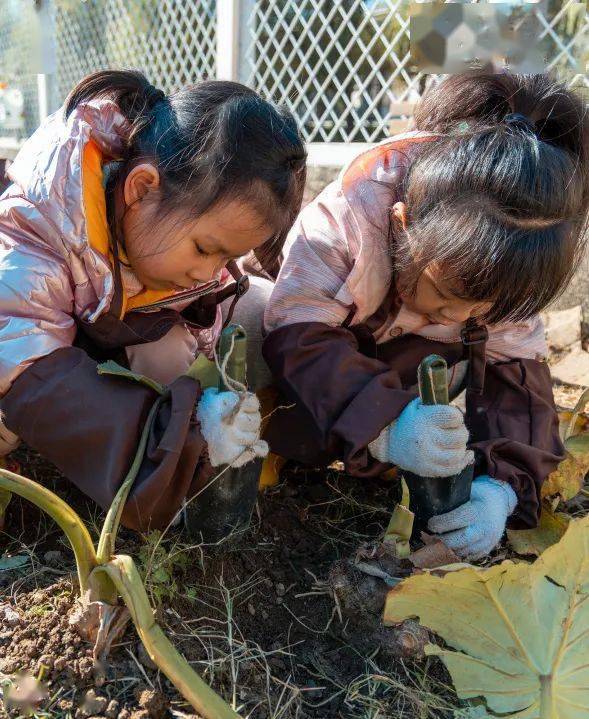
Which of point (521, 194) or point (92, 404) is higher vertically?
point (521, 194)

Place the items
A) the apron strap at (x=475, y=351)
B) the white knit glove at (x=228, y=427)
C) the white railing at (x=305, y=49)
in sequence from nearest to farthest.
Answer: the white knit glove at (x=228, y=427)
the apron strap at (x=475, y=351)
the white railing at (x=305, y=49)

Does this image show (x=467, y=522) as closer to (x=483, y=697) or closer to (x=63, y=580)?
Result: (x=483, y=697)

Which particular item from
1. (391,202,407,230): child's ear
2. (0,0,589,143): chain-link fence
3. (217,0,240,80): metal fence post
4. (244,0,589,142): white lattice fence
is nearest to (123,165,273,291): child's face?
(391,202,407,230): child's ear

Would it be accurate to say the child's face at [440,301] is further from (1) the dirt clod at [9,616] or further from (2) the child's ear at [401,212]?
(1) the dirt clod at [9,616]

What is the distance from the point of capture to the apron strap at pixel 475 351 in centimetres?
175

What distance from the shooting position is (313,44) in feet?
16.2

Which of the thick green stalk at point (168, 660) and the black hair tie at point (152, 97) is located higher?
the black hair tie at point (152, 97)

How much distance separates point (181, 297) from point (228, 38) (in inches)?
165

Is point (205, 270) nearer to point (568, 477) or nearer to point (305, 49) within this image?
point (568, 477)

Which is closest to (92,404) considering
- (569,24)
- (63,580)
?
(63,580)

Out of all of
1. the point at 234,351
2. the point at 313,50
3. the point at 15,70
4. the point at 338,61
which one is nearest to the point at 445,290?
the point at 234,351

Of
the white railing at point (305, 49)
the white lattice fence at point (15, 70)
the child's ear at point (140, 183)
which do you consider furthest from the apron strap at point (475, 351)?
the white lattice fence at point (15, 70)

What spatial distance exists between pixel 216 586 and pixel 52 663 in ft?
1.01

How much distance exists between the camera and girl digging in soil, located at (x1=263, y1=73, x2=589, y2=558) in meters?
1.41
